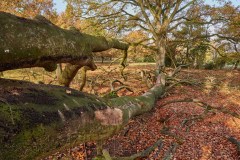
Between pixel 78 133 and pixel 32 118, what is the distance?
633mm

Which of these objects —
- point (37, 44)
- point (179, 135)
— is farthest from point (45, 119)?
point (179, 135)

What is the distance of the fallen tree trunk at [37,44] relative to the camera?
1.97m

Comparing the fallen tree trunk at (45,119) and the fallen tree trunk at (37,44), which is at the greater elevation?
the fallen tree trunk at (37,44)

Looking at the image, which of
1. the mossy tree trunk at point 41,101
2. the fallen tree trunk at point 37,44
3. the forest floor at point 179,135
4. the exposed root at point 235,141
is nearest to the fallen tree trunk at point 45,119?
the mossy tree trunk at point 41,101

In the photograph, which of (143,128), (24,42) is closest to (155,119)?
(143,128)

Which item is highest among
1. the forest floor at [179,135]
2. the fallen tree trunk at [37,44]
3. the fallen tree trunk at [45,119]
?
the fallen tree trunk at [37,44]

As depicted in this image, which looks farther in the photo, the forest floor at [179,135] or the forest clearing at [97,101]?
the forest floor at [179,135]

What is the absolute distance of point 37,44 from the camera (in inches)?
85.4

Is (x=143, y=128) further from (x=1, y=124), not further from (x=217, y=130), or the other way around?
(x=1, y=124)

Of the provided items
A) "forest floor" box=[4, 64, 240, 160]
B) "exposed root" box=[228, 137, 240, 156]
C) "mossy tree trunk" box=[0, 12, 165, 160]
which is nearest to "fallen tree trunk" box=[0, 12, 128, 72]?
"mossy tree trunk" box=[0, 12, 165, 160]

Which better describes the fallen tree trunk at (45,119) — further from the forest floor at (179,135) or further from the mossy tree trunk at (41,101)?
the forest floor at (179,135)

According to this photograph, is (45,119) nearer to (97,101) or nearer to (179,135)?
(97,101)

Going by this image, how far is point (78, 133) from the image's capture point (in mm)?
2566

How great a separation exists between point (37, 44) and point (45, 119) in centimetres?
73
